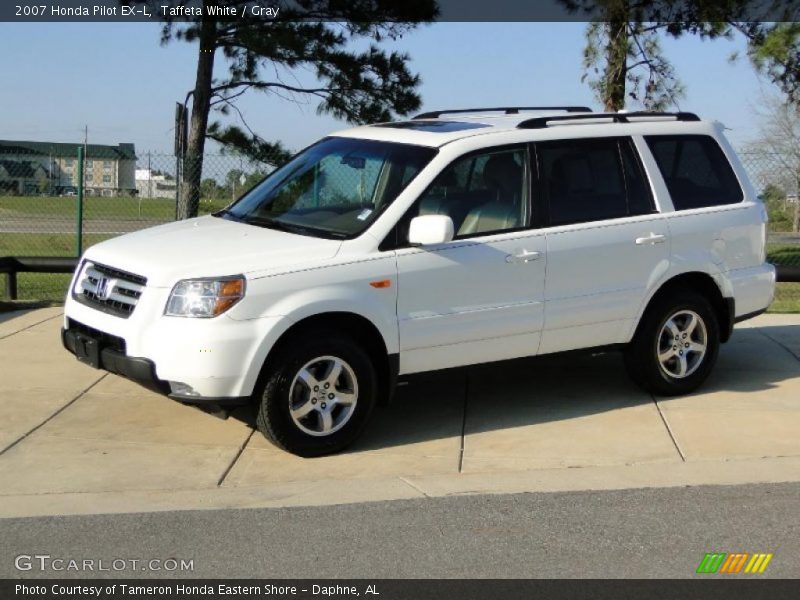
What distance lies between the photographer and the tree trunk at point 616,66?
18.0 metres

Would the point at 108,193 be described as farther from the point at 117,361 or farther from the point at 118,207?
the point at 117,361

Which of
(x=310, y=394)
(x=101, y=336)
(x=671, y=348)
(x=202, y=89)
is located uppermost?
(x=202, y=89)

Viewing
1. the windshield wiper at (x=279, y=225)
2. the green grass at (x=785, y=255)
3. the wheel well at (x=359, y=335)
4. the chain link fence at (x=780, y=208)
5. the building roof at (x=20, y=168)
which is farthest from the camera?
the green grass at (x=785, y=255)

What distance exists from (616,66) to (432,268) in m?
12.1

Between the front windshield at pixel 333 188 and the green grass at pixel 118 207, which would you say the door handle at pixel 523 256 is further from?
the green grass at pixel 118 207

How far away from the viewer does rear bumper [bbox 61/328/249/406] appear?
6402 mm

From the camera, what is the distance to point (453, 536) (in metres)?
A: 5.48

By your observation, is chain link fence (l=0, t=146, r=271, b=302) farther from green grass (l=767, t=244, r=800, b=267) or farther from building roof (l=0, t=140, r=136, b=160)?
green grass (l=767, t=244, r=800, b=267)

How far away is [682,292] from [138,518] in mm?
4076

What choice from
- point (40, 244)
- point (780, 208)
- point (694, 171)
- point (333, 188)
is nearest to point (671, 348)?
point (694, 171)

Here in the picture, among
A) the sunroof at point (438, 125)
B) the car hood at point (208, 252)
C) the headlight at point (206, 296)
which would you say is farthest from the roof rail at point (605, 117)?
the headlight at point (206, 296)

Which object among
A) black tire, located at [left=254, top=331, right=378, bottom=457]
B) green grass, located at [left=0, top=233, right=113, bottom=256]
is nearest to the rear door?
black tire, located at [left=254, top=331, right=378, bottom=457]

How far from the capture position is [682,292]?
7.98m

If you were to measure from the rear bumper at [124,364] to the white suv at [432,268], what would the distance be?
1 cm
